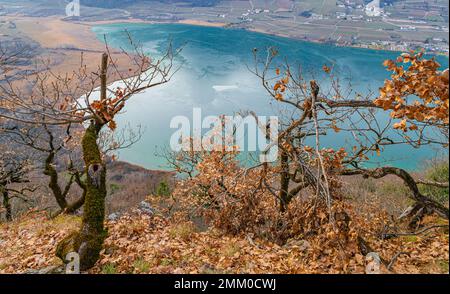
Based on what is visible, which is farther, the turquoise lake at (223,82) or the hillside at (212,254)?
the turquoise lake at (223,82)

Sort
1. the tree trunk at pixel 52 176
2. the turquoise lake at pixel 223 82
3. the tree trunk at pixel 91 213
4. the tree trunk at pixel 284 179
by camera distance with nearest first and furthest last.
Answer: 1. the tree trunk at pixel 91 213
2. the tree trunk at pixel 284 179
3. the tree trunk at pixel 52 176
4. the turquoise lake at pixel 223 82

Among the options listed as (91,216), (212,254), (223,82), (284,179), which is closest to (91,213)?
(91,216)

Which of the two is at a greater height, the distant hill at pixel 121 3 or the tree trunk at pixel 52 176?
the distant hill at pixel 121 3

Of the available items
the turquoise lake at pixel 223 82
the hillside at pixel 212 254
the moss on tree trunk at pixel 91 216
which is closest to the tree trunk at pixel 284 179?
the hillside at pixel 212 254

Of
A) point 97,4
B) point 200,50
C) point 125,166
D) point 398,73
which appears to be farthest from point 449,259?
point 97,4

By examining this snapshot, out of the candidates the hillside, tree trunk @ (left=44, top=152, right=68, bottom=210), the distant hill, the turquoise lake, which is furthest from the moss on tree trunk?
the distant hill

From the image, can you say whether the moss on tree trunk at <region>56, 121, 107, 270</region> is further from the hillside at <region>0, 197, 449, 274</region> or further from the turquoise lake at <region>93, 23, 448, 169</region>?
the turquoise lake at <region>93, 23, 448, 169</region>

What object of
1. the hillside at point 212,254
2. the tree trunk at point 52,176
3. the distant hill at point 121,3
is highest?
the distant hill at point 121,3

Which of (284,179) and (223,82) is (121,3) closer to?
(223,82)

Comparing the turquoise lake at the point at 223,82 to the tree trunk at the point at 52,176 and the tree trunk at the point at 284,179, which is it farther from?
the tree trunk at the point at 52,176

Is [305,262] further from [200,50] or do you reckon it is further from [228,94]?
[200,50]
